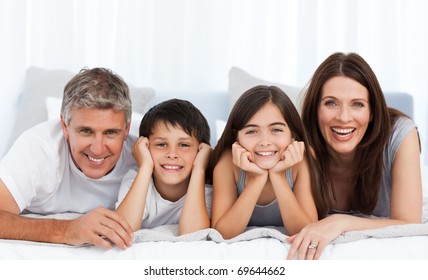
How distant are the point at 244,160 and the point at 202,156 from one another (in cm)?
16

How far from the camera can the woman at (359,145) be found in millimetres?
1773

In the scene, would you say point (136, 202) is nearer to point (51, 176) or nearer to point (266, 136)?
point (51, 176)

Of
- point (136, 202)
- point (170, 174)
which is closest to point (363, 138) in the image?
point (170, 174)

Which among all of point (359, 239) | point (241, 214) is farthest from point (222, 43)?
point (359, 239)

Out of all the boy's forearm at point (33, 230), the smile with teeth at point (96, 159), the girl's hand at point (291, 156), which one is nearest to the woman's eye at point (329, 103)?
the girl's hand at point (291, 156)

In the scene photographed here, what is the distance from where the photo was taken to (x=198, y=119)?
6.07 feet

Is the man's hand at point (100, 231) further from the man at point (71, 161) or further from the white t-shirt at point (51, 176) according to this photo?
the white t-shirt at point (51, 176)

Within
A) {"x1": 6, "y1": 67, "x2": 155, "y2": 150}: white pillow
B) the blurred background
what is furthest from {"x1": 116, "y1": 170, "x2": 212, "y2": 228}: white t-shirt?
the blurred background

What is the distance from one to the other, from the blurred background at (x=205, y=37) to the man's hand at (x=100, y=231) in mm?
1476

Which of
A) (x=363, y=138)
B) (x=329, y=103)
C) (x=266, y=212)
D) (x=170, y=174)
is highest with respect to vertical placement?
(x=329, y=103)

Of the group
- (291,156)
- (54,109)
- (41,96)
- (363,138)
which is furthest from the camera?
(41,96)

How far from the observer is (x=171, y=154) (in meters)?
1.76

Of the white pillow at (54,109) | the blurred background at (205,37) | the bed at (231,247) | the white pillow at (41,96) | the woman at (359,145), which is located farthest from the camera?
the blurred background at (205,37)

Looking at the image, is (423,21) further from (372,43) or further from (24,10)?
(24,10)
